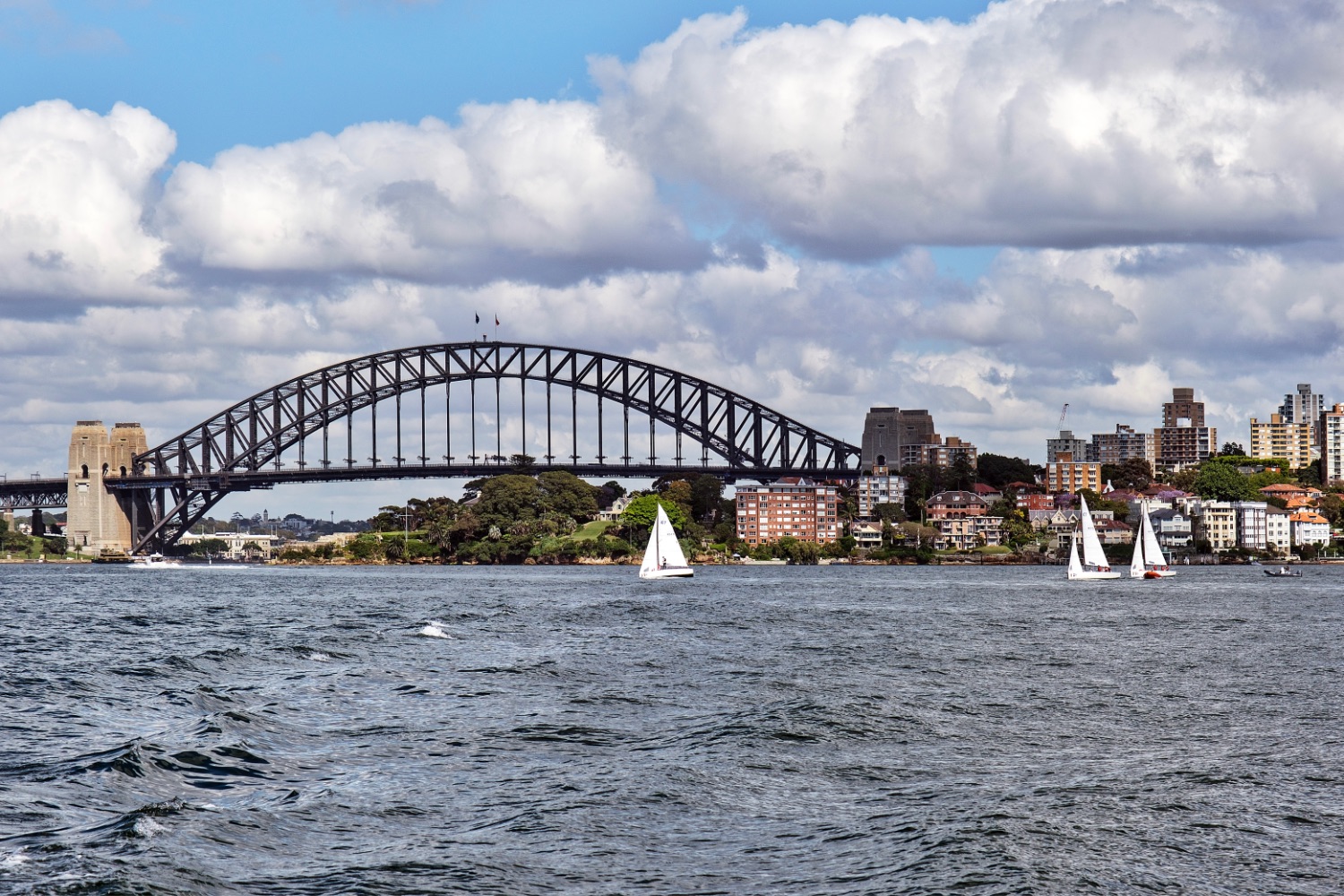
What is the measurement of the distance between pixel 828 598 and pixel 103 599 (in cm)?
3517

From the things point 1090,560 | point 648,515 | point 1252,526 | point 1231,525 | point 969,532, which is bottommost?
point 1090,560

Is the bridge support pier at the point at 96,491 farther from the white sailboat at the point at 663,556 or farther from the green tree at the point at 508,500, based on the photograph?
the white sailboat at the point at 663,556

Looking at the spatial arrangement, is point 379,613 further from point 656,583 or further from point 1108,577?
point 1108,577

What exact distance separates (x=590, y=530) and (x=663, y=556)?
223ft

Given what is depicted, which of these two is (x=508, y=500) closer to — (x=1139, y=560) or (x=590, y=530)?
(x=590, y=530)

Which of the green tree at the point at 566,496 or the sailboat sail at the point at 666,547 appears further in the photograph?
the green tree at the point at 566,496

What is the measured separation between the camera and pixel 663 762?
23.9 metres

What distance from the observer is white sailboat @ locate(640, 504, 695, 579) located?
107 metres

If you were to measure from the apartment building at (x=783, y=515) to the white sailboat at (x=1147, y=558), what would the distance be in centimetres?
6218

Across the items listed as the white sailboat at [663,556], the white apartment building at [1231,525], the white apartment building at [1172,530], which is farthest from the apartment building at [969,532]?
the white sailboat at [663,556]

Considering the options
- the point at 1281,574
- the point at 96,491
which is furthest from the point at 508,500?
the point at 1281,574

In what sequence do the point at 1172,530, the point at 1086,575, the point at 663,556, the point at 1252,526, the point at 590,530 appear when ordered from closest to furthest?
the point at 663,556
the point at 1086,575
the point at 590,530
the point at 1252,526
the point at 1172,530

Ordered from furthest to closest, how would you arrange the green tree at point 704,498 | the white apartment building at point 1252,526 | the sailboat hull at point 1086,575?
1. the green tree at point 704,498
2. the white apartment building at point 1252,526
3. the sailboat hull at point 1086,575

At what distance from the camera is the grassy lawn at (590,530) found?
17262 centimetres
